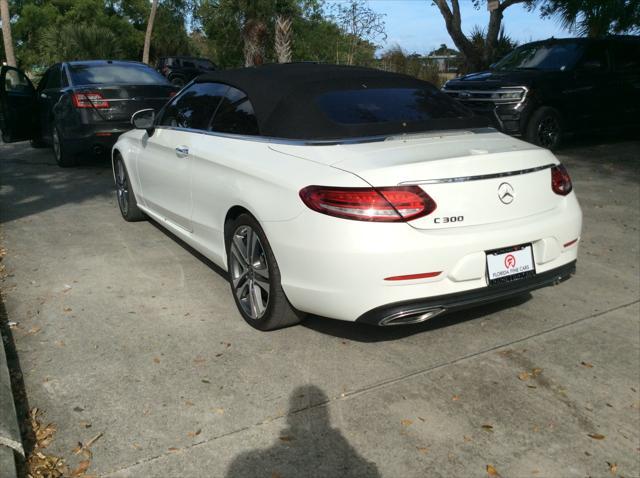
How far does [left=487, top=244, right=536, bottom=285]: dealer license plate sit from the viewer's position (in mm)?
3645

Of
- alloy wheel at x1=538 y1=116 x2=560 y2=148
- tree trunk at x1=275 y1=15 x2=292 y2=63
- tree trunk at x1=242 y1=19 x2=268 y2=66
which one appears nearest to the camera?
alloy wheel at x1=538 y1=116 x2=560 y2=148

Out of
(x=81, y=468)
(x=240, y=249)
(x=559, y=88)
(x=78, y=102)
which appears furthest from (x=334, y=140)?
(x=559, y=88)

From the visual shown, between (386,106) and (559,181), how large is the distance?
1.19 m

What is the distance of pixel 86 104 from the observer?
9172mm

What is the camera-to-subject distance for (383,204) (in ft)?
11.1

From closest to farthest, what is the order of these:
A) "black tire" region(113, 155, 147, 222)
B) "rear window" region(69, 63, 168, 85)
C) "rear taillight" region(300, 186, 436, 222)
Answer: "rear taillight" region(300, 186, 436, 222), "black tire" region(113, 155, 147, 222), "rear window" region(69, 63, 168, 85)

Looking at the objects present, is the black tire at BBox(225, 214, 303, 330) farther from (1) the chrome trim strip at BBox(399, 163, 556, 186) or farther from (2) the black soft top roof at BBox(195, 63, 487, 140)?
(1) the chrome trim strip at BBox(399, 163, 556, 186)

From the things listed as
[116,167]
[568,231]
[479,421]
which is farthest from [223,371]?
[116,167]

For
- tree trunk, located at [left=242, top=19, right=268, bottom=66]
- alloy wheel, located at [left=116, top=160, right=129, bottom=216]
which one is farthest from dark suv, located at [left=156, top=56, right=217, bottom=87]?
alloy wheel, located at [left=116, top=160, right=129, bottom=216]

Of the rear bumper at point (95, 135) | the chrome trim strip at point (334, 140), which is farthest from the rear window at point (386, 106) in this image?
the rear bumper at point (95, 135)

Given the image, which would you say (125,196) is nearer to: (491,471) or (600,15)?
(491,471)

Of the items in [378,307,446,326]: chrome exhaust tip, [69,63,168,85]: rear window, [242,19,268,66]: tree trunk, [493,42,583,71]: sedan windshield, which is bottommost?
[378,307,446,326]: chrome exhaust tip

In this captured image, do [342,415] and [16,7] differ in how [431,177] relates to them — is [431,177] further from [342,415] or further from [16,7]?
[16,7]

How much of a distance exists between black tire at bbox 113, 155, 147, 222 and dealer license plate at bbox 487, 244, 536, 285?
161 inches
